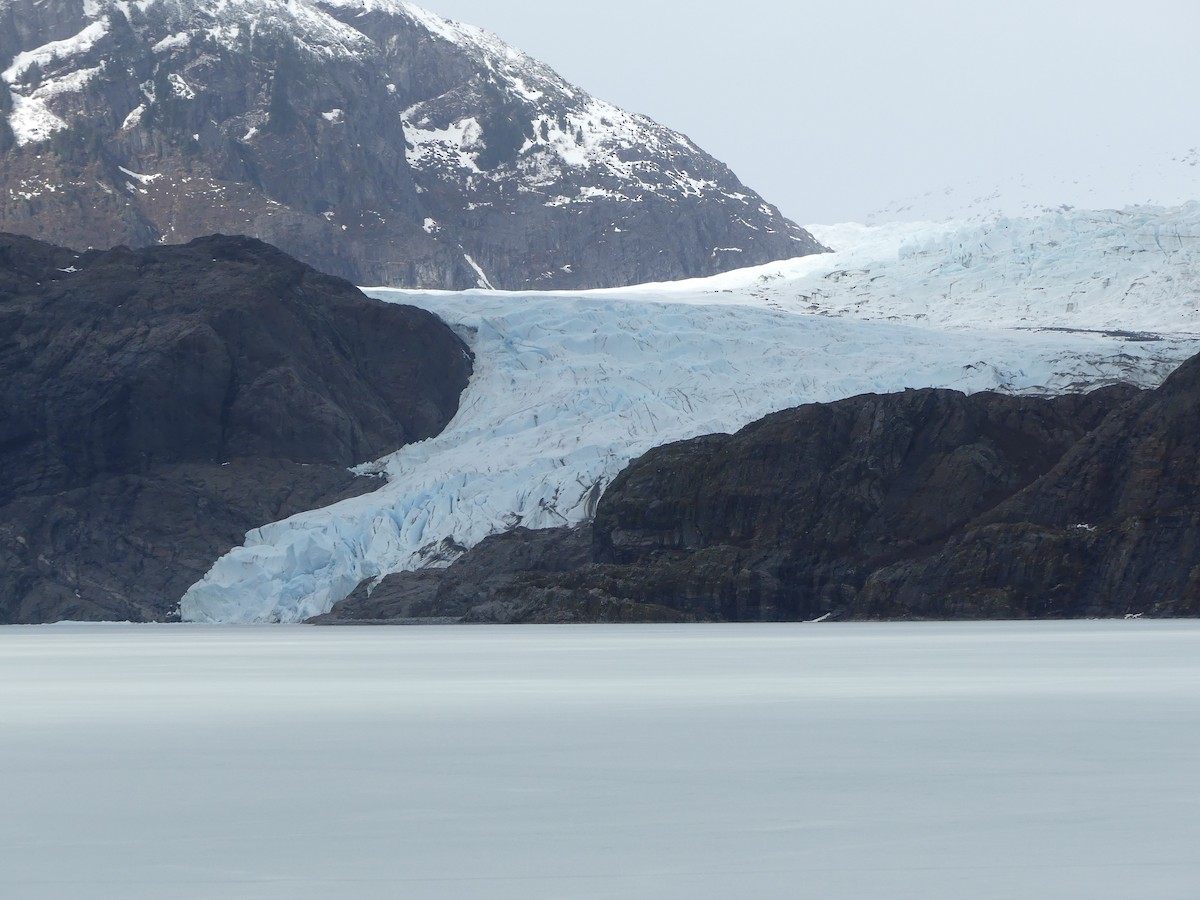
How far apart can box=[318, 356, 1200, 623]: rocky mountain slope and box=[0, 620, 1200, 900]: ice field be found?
26.5 metres

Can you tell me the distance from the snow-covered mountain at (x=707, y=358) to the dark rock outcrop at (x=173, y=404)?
2.58 m

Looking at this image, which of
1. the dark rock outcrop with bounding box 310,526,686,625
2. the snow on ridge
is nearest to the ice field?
the dark rock outcrop with bounding box 310,526,686,625

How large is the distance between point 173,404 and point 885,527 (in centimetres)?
3081

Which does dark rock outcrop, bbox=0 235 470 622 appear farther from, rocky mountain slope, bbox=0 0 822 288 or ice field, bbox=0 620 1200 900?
rocky mountain slope, bbox=0 0 822 288

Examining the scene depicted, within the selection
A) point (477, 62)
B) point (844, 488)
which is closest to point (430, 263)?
point (477, 62)

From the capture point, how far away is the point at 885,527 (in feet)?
171

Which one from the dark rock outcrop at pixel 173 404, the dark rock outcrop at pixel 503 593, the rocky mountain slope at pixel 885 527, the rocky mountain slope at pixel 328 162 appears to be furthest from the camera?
the rocky mountain slope at pixel 328 162

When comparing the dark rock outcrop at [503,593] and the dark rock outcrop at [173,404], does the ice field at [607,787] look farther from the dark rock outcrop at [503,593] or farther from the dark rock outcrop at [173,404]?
the dark rock outcrop at [173,404]

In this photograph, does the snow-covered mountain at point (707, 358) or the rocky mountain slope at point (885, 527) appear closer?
the rocky mountain slope at point (885, 527)

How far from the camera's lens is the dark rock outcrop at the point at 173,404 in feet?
202

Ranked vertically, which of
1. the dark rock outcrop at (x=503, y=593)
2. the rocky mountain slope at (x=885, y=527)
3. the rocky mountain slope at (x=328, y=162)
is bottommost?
the dark rock outcrop at (x=503, y=593)

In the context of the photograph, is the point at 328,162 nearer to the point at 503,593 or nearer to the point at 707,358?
the point at 707,358

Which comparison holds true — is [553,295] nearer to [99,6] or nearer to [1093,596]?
[1093,596]

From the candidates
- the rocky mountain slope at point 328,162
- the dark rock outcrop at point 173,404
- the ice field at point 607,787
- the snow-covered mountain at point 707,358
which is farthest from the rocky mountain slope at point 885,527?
the rocky mountain slope at point 328,162
